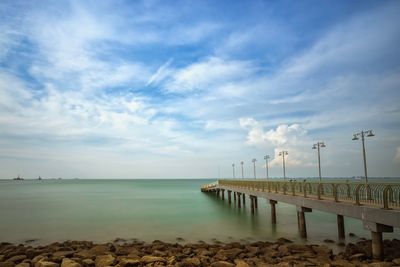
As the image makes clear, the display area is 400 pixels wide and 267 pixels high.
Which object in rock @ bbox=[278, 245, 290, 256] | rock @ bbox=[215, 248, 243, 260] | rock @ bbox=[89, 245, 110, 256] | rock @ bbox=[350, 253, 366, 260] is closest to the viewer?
rock @ bbox=[350, 253, 366, 260]

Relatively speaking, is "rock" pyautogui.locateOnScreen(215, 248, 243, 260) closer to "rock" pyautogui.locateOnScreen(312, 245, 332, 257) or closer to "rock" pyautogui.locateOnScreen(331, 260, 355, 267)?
"rock" pyautogui.locateOnScreen(312, 245, 332, 257)

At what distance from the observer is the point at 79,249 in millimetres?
16625

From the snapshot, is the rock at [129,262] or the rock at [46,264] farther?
the rock at [129,262]

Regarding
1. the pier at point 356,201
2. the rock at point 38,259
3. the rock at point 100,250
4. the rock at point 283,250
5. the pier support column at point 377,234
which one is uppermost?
the pier at point 356,201

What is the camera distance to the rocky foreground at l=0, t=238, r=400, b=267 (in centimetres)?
1312

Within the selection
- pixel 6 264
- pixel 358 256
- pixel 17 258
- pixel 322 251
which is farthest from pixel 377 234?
pixel 17 258

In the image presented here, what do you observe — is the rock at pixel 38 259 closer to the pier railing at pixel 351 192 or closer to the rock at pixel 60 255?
the rock at pixel 60 255

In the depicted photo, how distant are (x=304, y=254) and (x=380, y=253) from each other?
315 centimetres

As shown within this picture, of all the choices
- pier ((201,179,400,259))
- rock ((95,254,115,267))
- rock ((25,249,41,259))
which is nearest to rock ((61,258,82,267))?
rock ((95,254,115,267))

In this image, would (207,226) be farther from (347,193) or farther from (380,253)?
(380,253)

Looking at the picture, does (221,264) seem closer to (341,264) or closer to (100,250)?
(341,264)

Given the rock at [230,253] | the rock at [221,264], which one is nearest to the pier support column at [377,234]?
the rock at [230,253]

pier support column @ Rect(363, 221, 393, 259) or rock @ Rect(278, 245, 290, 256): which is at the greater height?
pier support column @ Rect(363, 221, 393, 259)

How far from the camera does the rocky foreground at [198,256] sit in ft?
43.1
